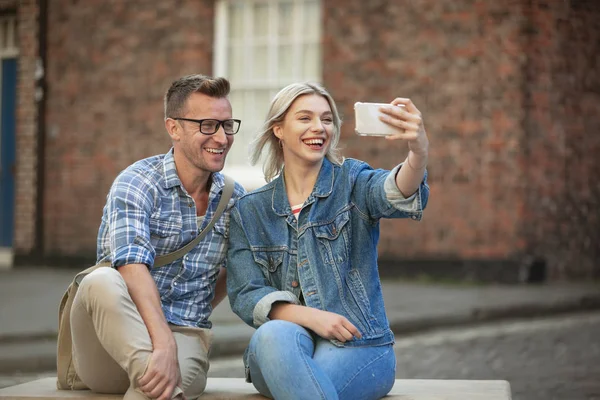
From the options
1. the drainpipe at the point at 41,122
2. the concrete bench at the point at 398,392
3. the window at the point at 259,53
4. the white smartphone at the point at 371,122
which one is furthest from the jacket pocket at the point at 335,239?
the drainpipe at the point at 41,122

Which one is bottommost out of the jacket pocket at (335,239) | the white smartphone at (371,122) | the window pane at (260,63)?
the jacket pocket at (335,239)

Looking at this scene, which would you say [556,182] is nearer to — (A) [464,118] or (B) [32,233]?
(A) [464,118]

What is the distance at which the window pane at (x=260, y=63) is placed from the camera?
1284cm

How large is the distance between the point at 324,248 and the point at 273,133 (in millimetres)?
560

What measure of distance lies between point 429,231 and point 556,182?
5.23ft

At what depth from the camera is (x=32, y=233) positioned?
1382cm

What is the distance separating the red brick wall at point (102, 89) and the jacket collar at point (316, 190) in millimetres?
9217

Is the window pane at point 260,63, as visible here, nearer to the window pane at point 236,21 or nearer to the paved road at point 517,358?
the window pane at point 236,21

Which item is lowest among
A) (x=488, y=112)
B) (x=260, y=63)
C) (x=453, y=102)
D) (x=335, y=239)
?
(x=335, y=239)

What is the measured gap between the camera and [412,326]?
847 centimetres

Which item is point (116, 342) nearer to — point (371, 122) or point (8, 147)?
point (371, 122)

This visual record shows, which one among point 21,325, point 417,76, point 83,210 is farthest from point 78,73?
point 21,325

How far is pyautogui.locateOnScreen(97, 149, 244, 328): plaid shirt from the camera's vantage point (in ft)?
12.8

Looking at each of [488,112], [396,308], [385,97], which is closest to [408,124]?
[396,308]
